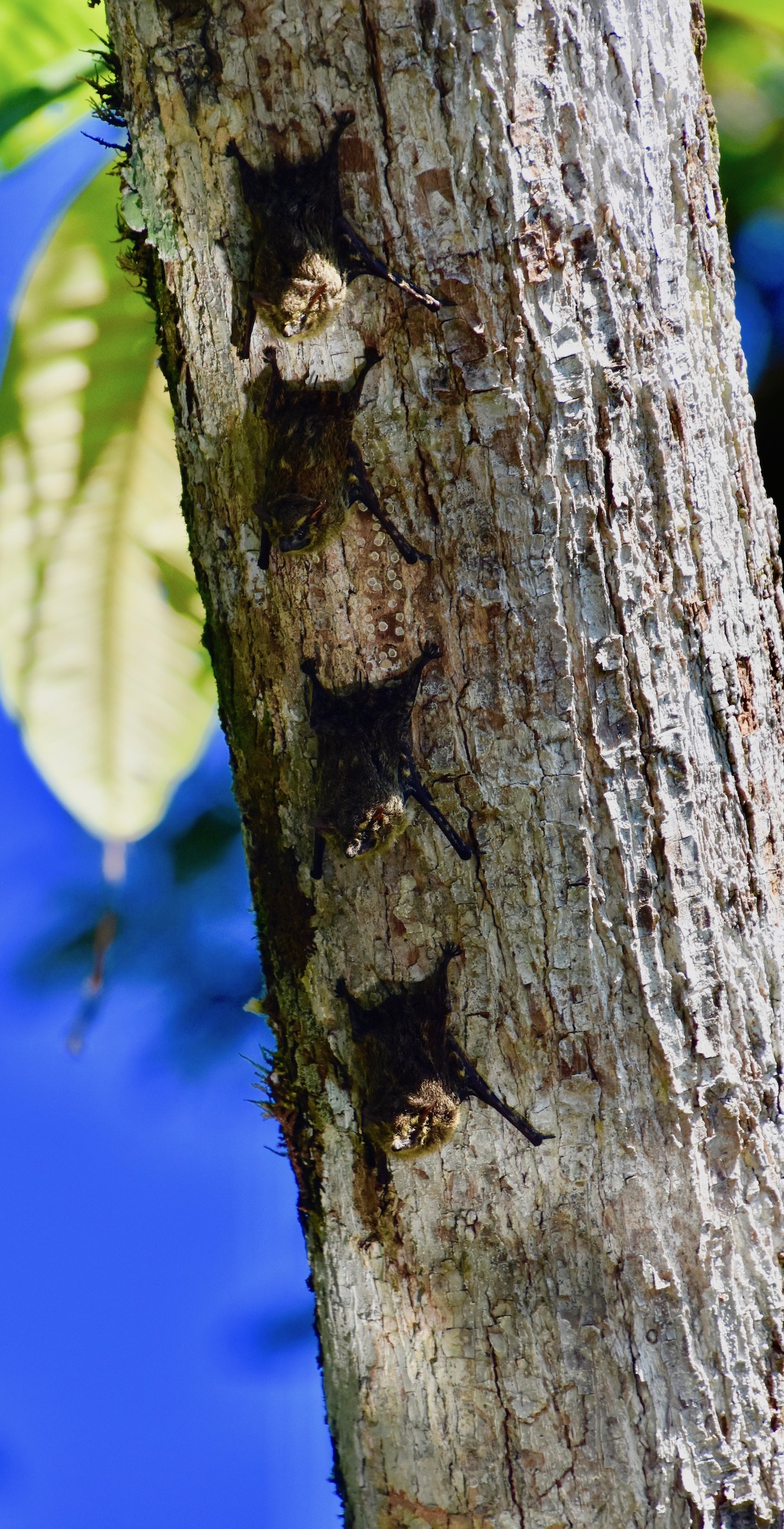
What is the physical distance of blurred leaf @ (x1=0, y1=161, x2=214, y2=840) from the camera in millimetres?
2188

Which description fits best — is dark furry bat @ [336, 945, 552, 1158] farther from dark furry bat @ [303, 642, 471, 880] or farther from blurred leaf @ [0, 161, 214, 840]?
blurred leaf @ [0, 161, 214, 840]

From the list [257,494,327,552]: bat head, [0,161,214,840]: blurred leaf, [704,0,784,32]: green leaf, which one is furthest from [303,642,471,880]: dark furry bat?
[704,0,784,32]: green leaf

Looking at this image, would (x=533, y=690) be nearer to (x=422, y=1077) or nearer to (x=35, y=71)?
(x=422, y=1077)

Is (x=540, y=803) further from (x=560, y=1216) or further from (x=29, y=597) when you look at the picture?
(x=29, y=597)

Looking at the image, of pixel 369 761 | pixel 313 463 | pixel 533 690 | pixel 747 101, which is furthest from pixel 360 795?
pixel 747 101

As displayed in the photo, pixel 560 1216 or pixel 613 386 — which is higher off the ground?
pixel 613 386

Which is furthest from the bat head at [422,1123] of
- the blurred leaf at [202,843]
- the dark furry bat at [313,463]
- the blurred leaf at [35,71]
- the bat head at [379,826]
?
the blurred leaf at [35,71]

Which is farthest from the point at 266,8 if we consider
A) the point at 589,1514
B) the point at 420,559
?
the point at 589,1514

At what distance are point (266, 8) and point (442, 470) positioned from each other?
0.43 metres

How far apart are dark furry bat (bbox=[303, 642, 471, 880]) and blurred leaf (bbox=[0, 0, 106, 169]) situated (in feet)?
5.58

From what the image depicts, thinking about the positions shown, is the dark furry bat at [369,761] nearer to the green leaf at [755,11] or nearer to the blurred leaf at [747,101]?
the blurred leaf at [747,101]

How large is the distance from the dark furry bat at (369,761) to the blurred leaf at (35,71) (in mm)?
1701

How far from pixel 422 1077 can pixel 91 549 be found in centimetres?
166

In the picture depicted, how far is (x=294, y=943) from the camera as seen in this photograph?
1049 millimetres
